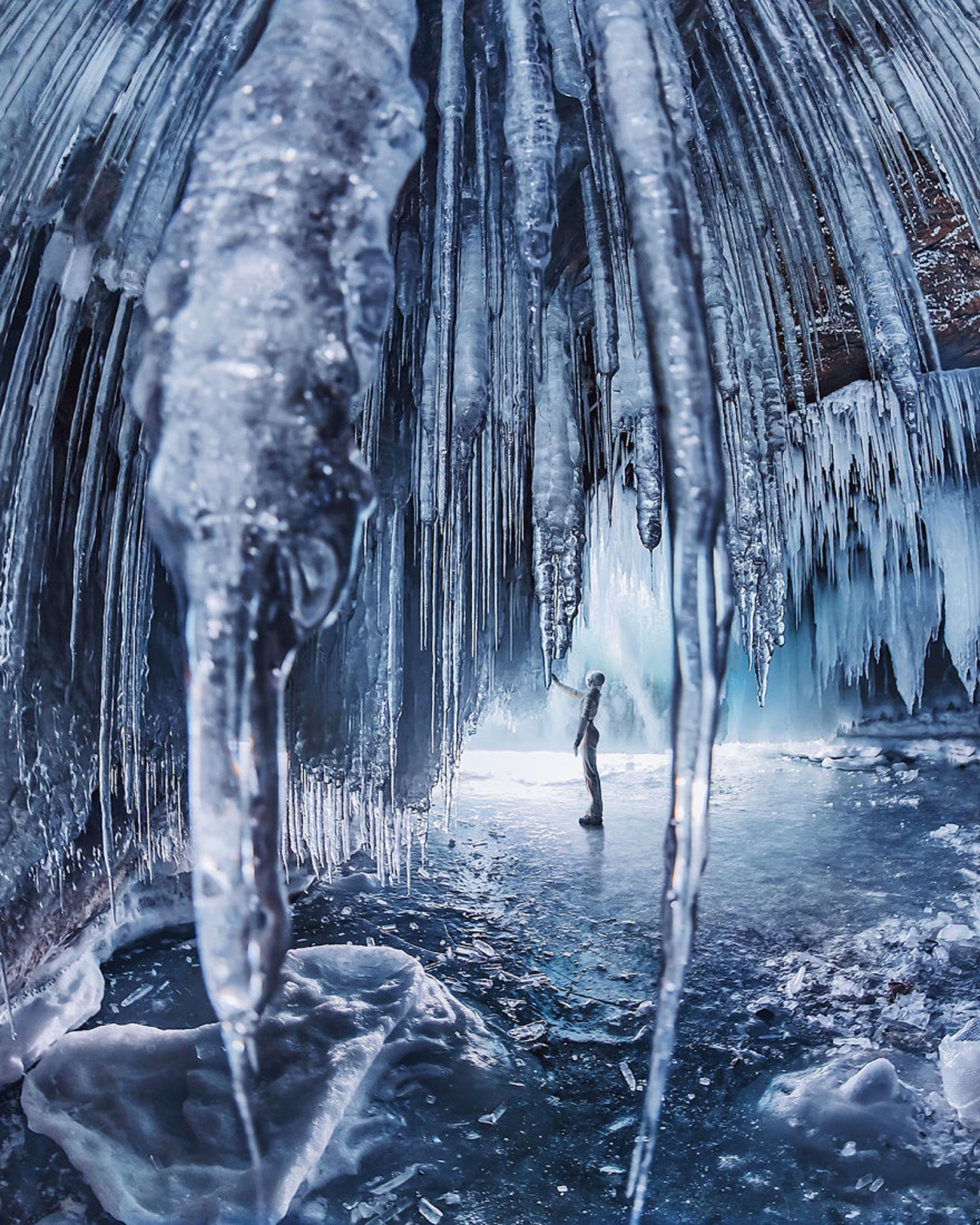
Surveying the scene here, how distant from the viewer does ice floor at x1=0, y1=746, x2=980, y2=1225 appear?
221 centimetres

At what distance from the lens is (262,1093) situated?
2553mm

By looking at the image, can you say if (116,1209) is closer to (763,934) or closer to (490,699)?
(763,934)

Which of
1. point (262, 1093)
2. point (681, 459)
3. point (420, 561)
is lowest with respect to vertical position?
point (262, 1093)

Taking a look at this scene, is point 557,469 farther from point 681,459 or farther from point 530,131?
point 681,459

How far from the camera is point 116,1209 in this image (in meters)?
2.13

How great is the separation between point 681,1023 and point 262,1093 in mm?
1802

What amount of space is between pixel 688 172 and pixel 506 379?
2.06 m

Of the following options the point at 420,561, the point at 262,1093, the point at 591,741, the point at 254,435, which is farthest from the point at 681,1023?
the point at 591,741

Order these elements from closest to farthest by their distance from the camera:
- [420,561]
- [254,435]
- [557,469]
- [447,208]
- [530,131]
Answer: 1. [254,435]
2. [530,131]
3. [447,208]
4. [557,469]
5. [420,561]

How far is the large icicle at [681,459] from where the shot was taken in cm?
113

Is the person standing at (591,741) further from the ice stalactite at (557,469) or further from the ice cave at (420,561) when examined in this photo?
the ice stalactite at (557,469)

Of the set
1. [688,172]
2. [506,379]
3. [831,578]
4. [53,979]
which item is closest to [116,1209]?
[53,979]

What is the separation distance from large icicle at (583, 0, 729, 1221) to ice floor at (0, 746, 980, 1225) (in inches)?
57.5

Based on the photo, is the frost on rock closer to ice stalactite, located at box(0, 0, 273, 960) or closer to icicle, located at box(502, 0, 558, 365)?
ice stalactite, located at box(0, 0, 273, 960)
